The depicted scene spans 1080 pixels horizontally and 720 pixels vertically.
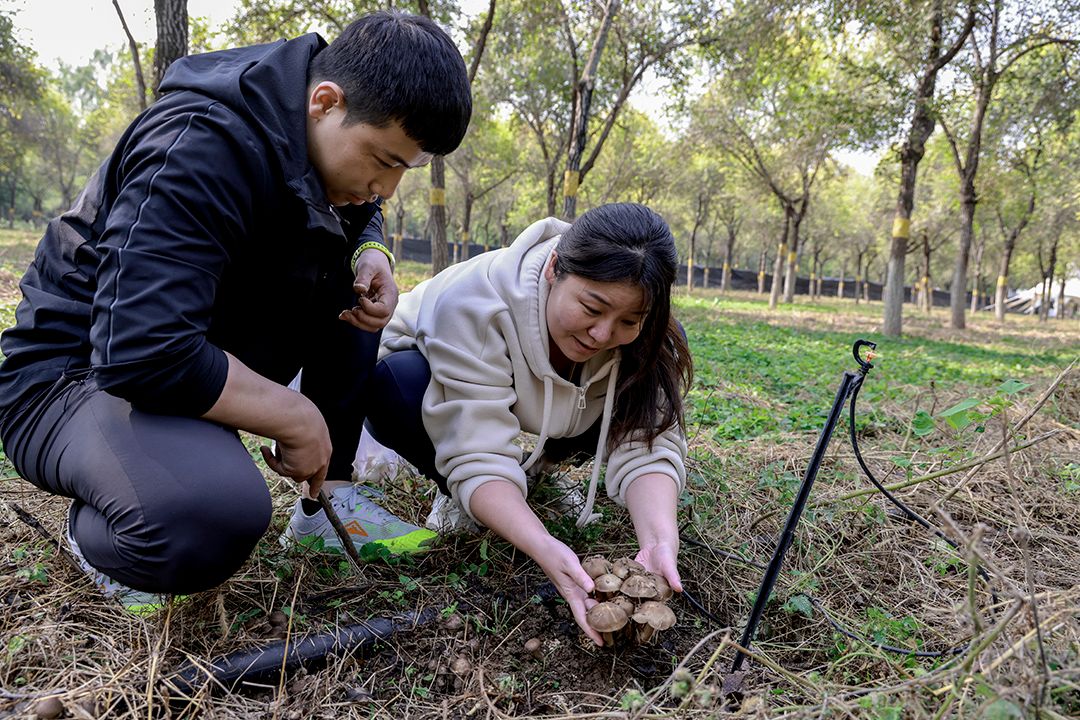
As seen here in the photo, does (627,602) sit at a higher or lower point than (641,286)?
lower

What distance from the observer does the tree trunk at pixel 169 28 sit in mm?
4723

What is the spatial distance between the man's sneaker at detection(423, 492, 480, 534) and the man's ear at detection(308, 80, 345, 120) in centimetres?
123

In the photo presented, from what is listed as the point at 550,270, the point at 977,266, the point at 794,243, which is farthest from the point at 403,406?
the point at 977,266

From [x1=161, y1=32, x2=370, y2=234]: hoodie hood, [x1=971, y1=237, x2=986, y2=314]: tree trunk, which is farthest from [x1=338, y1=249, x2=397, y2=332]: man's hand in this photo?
[x1=971, y1=237, x2=986, y2=314]: tree trunk

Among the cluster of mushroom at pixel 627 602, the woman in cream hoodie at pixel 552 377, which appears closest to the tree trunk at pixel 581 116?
the woman in cream hoodie at pixel 552 377

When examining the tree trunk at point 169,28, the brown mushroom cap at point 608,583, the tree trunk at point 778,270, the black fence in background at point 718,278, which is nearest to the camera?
the brown mushroom cap at point 608,583

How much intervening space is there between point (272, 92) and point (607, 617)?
137 centimetres

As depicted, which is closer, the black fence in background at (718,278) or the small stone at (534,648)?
the small stone at (534,648)

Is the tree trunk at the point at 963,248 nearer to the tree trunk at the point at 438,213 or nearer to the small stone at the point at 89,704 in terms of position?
the tree trunk at the point at 438,213

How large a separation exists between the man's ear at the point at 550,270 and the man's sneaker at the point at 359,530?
903mm

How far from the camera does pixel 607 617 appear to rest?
142 centimetres

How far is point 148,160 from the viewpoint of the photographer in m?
1.33

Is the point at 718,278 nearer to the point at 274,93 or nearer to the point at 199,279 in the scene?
the point at 274,93

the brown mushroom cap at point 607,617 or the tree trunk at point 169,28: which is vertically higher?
the tree trunk at point 169,28
